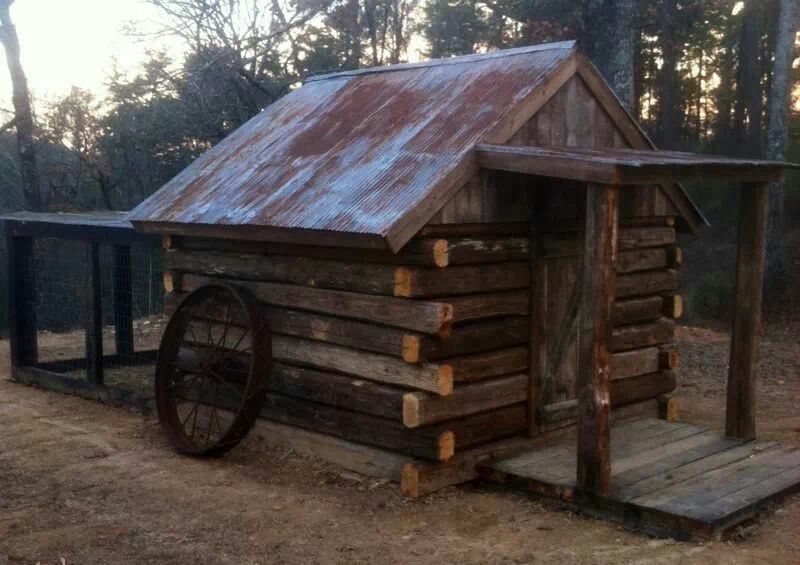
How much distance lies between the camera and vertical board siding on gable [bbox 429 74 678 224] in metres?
7.03

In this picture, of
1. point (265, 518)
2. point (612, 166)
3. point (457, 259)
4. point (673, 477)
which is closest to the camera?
point (612, 166)

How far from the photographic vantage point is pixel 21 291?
464 inches

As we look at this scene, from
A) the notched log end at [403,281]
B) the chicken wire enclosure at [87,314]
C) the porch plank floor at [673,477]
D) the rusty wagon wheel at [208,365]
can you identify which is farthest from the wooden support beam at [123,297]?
the porch plank floor at [673,477]

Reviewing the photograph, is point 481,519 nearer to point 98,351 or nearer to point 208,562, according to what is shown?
point 208,562

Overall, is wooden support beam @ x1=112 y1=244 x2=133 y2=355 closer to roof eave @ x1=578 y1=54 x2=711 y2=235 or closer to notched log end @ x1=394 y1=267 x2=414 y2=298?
notched log end @ x1=394 y1=267 x2=414 y2=298

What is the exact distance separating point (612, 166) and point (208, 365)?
174 inches

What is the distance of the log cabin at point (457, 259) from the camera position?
662 cm

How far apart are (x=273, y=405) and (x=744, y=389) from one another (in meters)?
4.24

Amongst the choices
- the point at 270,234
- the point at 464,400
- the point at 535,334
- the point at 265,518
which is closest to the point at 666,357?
the point at 535,334

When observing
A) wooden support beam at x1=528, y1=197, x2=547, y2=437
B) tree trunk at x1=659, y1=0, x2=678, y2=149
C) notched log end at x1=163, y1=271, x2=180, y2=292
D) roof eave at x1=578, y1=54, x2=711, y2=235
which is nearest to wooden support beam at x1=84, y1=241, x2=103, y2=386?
notched log end at x1=163, y1=271, x2=180, y2=292

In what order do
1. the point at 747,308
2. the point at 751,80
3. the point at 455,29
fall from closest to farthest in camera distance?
the point at 747,308 → the point at 751,80 → the point at 455,29

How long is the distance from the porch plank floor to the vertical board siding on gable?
2033mm

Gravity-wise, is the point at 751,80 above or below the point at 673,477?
above

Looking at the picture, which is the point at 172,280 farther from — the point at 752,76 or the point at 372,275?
the point at 752,76
